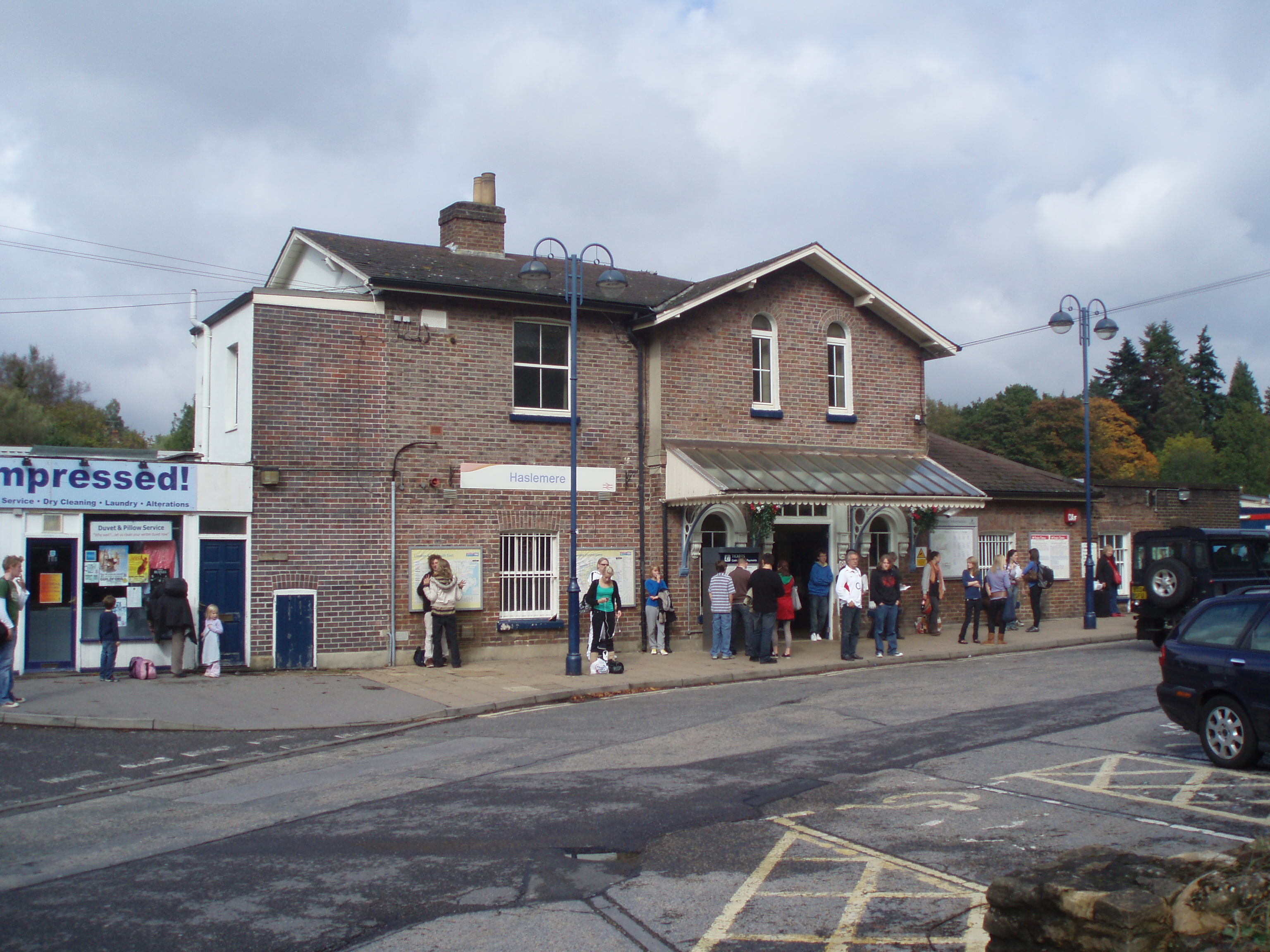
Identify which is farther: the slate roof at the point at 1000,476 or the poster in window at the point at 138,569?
the slate roof at the point at 1000,476

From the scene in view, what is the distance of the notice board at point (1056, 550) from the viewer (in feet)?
83.3

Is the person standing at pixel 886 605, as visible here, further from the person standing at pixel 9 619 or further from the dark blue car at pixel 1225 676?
the person standing at pixel 9 619

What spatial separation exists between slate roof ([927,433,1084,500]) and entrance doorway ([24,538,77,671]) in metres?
17.4

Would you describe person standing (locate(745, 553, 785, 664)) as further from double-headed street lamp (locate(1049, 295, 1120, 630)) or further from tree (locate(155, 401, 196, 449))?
tree (locate(155, 401, 196, 449))

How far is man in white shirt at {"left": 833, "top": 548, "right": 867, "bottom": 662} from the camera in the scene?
17938 mm

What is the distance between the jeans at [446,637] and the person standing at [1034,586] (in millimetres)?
12436

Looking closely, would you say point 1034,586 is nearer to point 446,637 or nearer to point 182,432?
point 446,637

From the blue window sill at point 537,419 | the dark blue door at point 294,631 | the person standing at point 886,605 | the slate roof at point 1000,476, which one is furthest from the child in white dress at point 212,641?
the slate roof at point 1000,476

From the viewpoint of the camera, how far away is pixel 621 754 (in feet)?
34.0

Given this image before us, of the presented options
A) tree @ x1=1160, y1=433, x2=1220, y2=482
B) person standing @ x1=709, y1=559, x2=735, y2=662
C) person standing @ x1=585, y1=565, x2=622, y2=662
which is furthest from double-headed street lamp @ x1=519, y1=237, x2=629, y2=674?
tree @ x1=1160, y1=433, x2=1220, y2=482

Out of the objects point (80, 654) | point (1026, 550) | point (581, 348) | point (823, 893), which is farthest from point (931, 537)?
point (823, 893)

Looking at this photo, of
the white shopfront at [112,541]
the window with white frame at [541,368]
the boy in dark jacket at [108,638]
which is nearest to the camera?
the boy in dark jacket at [108,638]

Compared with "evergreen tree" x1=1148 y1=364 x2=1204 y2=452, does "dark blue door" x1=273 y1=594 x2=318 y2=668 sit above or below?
below

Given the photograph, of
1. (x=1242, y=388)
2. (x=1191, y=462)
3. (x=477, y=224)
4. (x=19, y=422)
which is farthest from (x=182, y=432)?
(x=1242, y=388)
